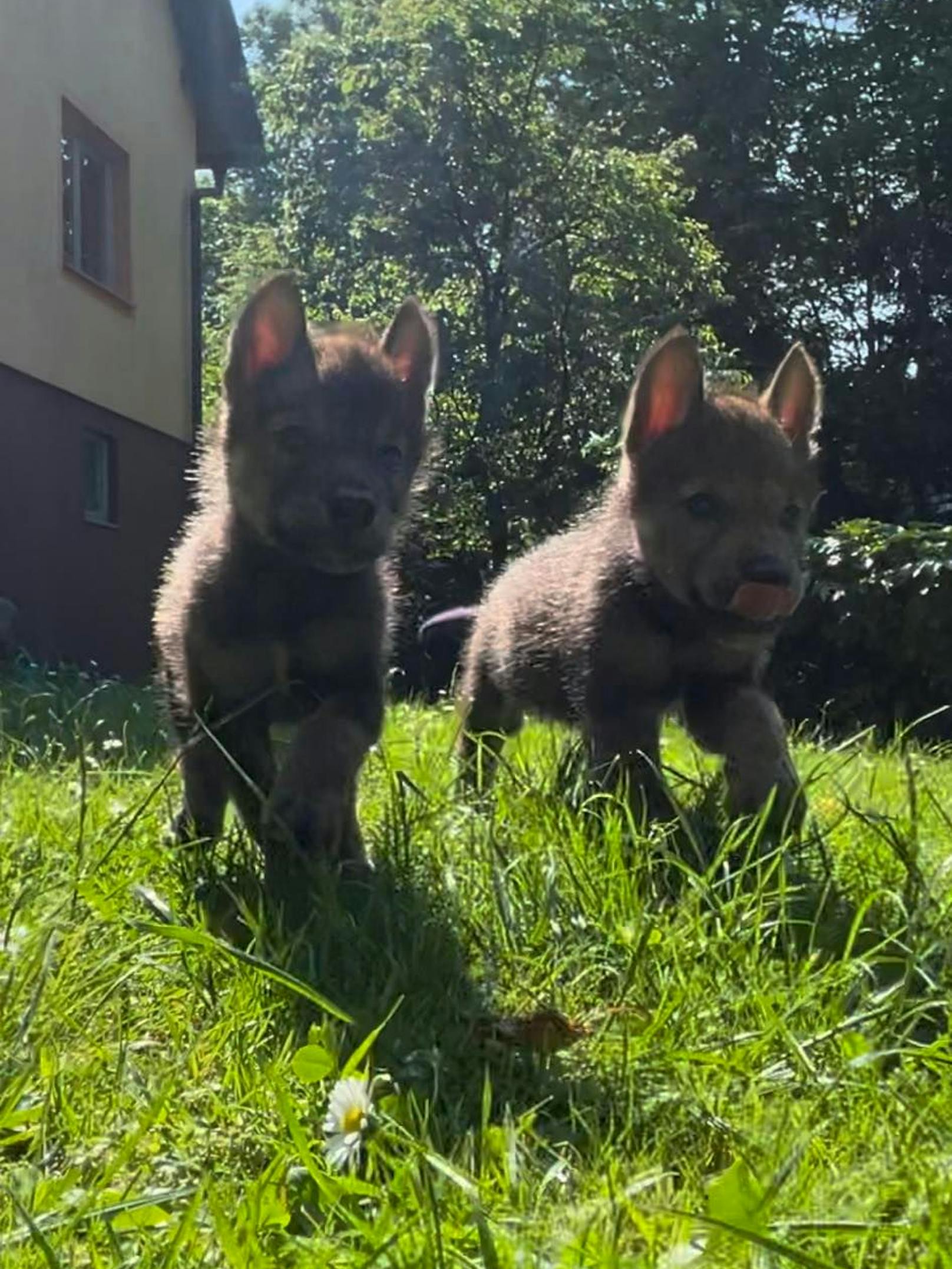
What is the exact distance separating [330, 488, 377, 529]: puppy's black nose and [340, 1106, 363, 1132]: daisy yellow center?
2.07 meters

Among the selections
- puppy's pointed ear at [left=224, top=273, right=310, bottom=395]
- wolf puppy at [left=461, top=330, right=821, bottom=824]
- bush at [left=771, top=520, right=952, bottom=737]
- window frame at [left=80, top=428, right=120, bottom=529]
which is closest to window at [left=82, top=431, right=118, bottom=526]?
window frame at [left=80, top=428, right=120, bottom=529]

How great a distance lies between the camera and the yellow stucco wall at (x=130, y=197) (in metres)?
12.4

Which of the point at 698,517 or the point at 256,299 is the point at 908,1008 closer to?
the point at 698,517

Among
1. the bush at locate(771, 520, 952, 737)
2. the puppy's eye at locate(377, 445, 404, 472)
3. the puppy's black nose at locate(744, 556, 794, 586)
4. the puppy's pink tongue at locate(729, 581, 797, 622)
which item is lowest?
the bush at locate(771, 520, 952, 737)

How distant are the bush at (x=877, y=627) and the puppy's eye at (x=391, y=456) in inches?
301

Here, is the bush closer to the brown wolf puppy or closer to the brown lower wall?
the brown lower wall

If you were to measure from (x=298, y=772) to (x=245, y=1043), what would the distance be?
1.14m

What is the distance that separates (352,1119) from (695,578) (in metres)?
2.38

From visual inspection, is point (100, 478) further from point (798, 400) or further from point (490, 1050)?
point (490, 1050)

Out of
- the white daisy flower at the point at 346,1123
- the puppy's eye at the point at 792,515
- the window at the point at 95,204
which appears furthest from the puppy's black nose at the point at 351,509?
the window at the point at 95,204

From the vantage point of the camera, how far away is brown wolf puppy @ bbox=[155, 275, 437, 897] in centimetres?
376

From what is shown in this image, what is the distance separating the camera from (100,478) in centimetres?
1526

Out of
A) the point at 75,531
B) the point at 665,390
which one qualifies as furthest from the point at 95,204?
the point at 665,390

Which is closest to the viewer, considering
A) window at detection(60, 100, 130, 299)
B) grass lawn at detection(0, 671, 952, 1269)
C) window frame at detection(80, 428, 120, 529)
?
grass lawn at detection(0, 671, 952, 1269)
